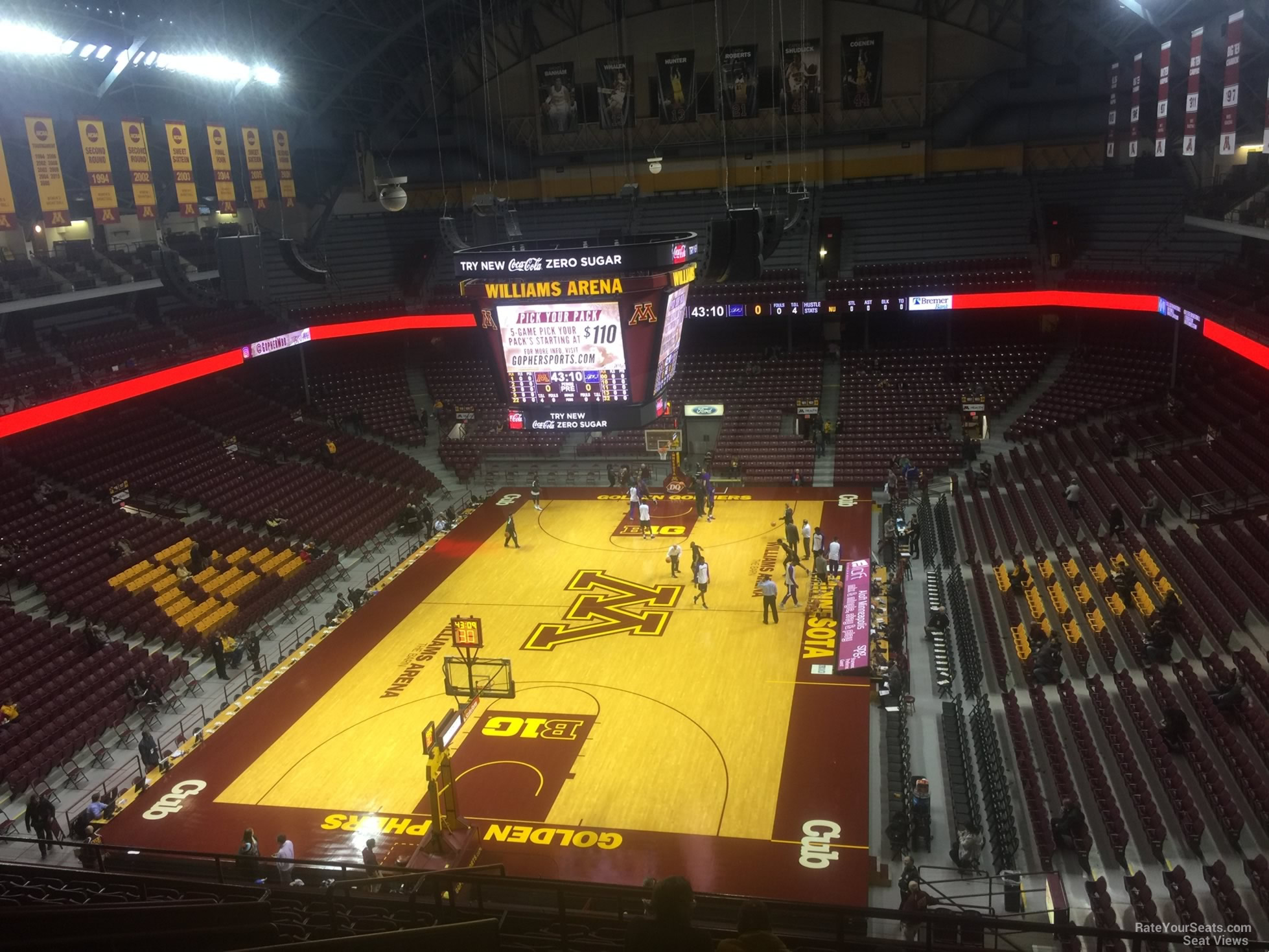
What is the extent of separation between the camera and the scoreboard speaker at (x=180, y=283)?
34062 millimetres

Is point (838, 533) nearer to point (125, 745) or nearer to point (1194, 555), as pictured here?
point (1194, 555)

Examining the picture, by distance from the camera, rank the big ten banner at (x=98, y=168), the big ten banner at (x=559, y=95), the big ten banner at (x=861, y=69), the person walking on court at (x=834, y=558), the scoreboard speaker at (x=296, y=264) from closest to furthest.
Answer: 1. the person walking on court at (x=834, y=558)
2. the big ten banner at (x=98, y=168)
3. the scoreboard speaker at (x=296, y=264)
4. the big ten banner at (x=861, y=69)
5. the big ten banner at (x=559, y=95)

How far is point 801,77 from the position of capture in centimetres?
3981

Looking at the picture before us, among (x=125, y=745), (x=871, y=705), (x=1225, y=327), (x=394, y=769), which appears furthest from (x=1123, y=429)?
(x=125, y=745)

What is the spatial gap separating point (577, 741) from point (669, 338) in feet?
24.3

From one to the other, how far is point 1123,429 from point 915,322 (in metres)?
12.9

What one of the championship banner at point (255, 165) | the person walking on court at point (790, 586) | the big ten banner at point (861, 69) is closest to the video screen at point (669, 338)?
the person walking on court at point (790, 586)

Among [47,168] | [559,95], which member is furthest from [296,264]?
[559,95]

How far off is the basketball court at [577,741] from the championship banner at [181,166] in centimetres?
1327

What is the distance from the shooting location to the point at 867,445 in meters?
33.0

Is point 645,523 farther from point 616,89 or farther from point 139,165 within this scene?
point 616,89

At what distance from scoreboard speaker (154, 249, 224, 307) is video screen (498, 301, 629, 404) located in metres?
22.2

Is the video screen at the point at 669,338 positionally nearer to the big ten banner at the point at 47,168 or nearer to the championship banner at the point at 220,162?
the big ten banner at the point at 47,168

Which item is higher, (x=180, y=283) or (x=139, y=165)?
(x=139, y=165)
